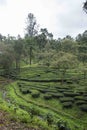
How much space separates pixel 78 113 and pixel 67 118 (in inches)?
94.2

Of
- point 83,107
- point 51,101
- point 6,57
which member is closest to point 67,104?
point 83,107

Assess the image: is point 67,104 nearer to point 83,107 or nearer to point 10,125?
point 83,107

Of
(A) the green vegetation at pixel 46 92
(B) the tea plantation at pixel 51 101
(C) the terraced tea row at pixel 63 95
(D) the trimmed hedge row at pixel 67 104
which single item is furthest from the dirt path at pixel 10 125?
(D) the trimmed hedge row at pixel 67 104

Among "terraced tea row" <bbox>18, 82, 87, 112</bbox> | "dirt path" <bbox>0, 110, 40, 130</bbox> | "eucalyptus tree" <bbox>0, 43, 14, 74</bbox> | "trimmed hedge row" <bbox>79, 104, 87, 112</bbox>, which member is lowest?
"trimmed hedge row" <bbox>79, 104, 87, 112</bbox>

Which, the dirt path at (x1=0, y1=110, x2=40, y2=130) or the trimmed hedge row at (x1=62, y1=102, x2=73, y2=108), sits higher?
the dirt path at (x1=0, y1=110, x2=40, y2=130)

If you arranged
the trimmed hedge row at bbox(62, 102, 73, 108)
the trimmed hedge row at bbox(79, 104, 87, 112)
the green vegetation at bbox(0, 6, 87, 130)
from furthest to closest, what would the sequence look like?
the trimmed hedge row at bbox(62, 102, 73, 108)
the trimmed hedge row at bbox(79, 104, 87, 112)
the green vegetation at bbox(0, 6, 87, 130)

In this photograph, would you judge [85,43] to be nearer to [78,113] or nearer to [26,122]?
[78,113]

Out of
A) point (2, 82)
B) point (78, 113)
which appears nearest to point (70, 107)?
point (78, 113)

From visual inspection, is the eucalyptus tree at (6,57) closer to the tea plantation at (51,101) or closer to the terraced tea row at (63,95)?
the tea plantation at (51,101)

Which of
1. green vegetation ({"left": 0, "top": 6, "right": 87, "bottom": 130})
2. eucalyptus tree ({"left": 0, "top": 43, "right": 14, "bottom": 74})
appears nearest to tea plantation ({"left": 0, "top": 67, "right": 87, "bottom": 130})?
green vegetation ({"left": 0, "top": 6, "right": 87, "bottom": 130})

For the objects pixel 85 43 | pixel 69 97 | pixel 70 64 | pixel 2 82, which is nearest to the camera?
pixel 69 97

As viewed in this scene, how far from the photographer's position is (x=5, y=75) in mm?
70000

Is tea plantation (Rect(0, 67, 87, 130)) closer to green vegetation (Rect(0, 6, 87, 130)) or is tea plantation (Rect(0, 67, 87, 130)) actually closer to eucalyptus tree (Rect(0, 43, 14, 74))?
green vegetation (Rect(0, 6, 87, 130))

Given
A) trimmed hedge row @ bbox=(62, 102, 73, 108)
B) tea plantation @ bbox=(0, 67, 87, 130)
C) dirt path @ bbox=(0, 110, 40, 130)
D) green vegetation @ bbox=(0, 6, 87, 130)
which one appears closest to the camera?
dirt path @ bbox=(0, 110, 40, 130)
